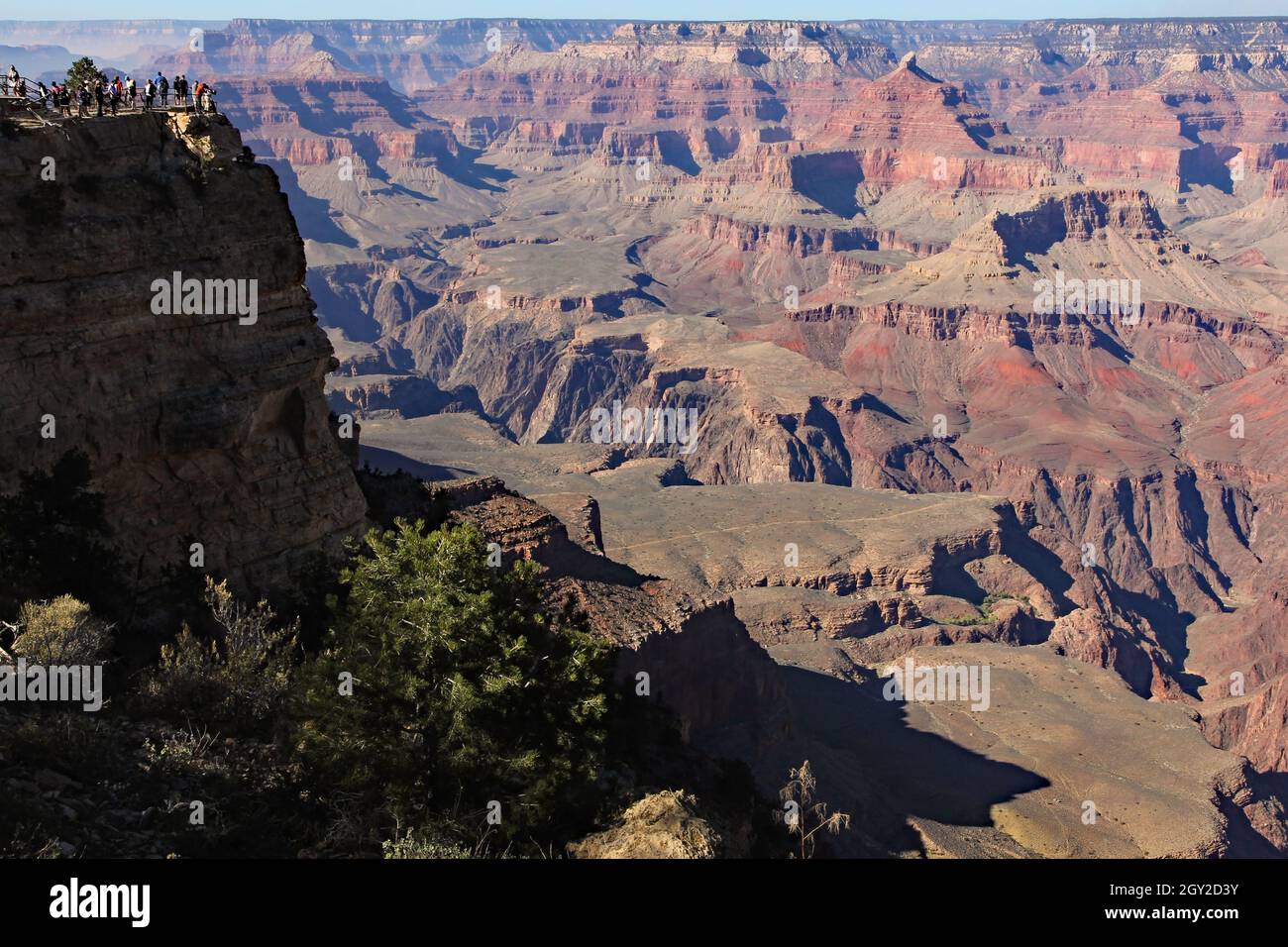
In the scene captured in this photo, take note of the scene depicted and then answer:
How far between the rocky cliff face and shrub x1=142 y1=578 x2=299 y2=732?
130 inches

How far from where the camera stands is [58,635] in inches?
987

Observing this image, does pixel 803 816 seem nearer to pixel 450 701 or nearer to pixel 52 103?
pixel 450 701

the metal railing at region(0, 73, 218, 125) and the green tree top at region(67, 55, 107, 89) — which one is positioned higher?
the green tree top at region(67, 55, 107, 89)

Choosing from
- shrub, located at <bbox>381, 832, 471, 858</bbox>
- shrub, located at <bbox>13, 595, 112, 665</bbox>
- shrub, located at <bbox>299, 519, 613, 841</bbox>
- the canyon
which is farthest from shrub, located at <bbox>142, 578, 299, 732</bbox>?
shrub, located at <bbox>381, 832, 471, 858</bbox>

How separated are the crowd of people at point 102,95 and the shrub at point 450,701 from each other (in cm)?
1253

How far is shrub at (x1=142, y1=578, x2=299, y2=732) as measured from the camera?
85.8ft

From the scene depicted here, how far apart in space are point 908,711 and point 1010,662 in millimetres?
12627

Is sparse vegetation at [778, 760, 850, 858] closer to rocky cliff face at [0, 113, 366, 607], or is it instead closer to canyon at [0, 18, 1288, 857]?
canyon at [0, 18, 1288, 857]

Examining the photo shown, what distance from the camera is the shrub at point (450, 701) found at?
23.7 meters

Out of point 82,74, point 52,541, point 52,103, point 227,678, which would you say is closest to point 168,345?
point 52,541

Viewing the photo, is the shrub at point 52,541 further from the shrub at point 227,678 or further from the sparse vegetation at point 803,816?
the sparse vegetation at point 803,816

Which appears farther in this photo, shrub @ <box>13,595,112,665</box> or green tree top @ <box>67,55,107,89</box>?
green tree top @ <box>67,55,107,89</box>
